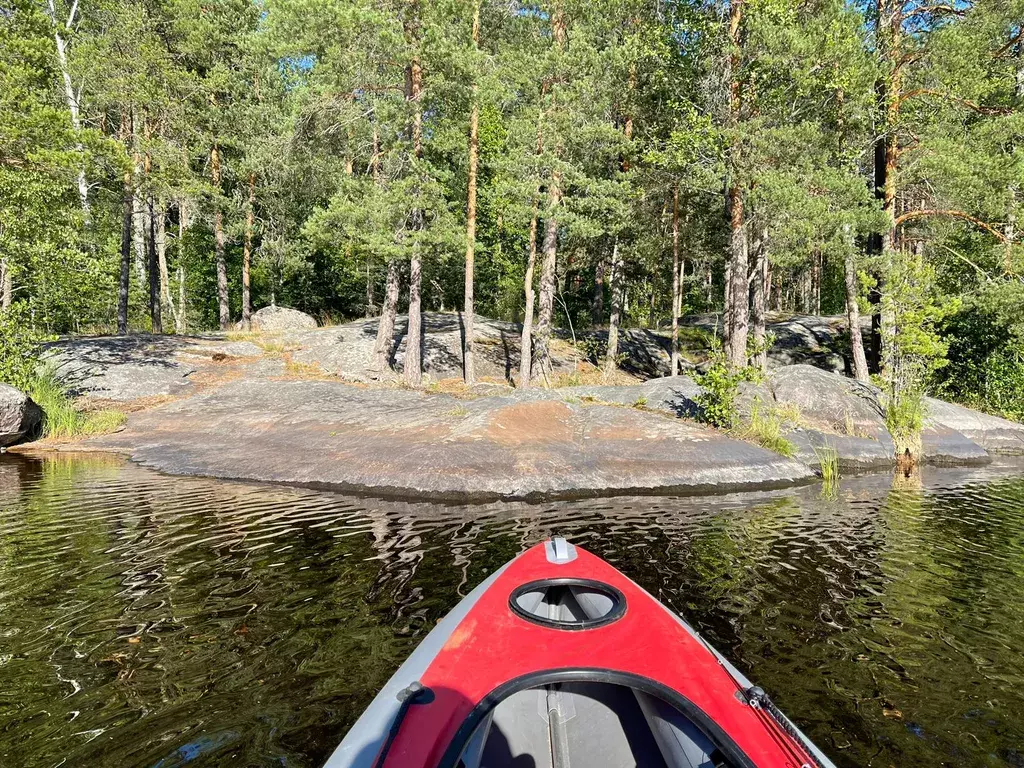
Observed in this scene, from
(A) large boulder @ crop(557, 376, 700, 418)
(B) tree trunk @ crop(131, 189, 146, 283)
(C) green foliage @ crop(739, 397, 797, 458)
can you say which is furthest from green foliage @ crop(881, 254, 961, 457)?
(B) tree trunk @ crop(131, 189, 146, 283)

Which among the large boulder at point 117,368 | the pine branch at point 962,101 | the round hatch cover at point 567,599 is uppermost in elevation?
the pine branch at point 962,101

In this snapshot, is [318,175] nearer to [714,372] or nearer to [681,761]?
[714,372]

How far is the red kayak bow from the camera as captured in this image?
2.54 meters

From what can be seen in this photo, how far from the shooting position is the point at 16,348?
14266mm

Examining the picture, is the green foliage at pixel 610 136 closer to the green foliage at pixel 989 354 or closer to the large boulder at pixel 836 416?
the green foliage at pixel 989 354

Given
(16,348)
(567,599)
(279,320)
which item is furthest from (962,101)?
(279,320)

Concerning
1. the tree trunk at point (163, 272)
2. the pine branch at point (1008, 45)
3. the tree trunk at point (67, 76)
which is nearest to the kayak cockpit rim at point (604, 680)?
the tree trunk at point (67, 76)

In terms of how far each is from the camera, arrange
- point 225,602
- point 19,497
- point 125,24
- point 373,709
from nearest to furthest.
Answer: point 373,709, point 225,602, point 19,497, point 125,24

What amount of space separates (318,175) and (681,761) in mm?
22721

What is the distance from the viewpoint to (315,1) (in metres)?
14.8

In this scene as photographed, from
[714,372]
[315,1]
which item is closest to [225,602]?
[714,372]

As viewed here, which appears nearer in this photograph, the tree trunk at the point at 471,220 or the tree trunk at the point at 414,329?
the tree trunk at the point at 471,220

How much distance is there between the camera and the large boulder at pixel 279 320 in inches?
1053

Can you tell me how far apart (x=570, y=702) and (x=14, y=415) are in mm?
16144
